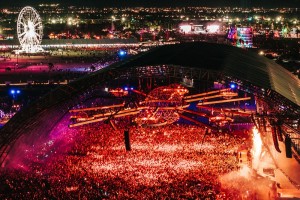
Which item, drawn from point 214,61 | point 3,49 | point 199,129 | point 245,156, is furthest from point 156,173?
point 3,49

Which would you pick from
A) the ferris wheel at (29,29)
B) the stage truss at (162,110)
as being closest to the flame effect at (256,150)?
the stage truss at (162,110)

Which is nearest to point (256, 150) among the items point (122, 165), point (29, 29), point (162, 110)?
point (162, 110)

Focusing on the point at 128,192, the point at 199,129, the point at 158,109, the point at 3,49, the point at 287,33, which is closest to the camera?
the point at 128,192

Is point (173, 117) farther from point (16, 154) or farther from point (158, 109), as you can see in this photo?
point (16, 154)

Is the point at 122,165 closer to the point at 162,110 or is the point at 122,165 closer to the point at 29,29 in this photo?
the point at 162,110

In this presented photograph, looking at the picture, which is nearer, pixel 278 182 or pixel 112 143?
pixel 278 182

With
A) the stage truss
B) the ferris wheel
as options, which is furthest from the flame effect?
the ferris wheel

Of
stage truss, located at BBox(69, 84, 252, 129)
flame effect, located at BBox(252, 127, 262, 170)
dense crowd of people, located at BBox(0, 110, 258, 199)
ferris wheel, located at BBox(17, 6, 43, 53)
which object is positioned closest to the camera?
dense crowd of people, located at BBox(0, 110, 258, 199)

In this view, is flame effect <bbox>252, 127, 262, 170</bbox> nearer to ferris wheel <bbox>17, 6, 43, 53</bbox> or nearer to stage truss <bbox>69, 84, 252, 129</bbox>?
stage truss <bbox>69, 84, 252, 129</bbox>
